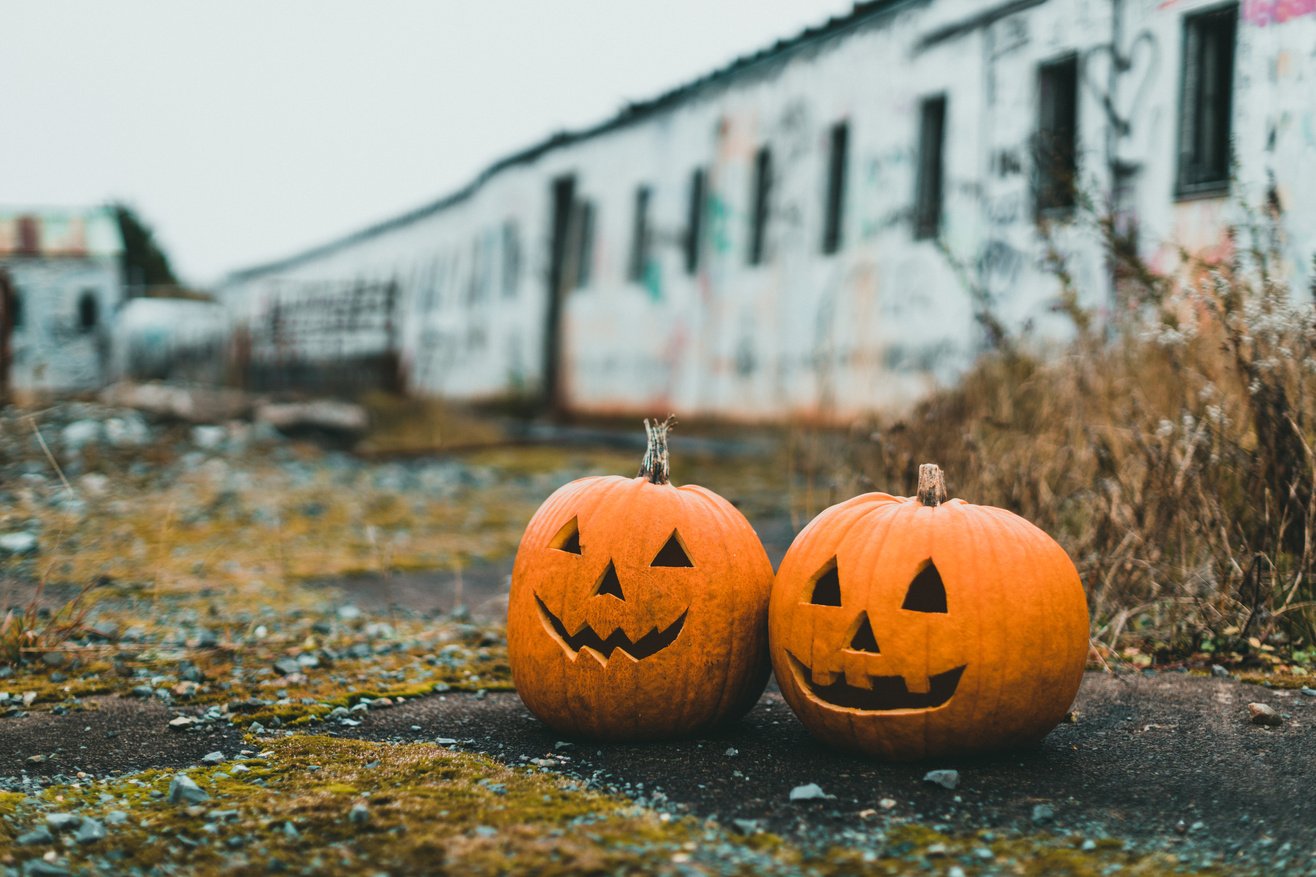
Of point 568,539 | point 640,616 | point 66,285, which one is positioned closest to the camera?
point 640,616

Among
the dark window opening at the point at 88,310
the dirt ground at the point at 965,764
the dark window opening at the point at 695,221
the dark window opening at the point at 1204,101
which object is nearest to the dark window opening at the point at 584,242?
the dark window opening at the point at 695,221

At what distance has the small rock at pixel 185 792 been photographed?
8.64ft

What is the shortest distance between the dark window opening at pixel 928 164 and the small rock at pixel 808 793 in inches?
358

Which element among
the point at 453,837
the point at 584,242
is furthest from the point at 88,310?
the point at 453,837

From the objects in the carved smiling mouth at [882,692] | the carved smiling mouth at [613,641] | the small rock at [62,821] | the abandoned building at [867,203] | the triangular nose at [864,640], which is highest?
the abandoned building at [867,203]

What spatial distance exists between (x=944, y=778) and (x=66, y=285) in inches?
1359

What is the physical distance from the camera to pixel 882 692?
2.95m

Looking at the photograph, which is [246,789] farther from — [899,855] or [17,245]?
[17,245]

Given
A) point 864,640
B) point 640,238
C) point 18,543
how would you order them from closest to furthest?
point 864,640
point 18,543
point 640,238

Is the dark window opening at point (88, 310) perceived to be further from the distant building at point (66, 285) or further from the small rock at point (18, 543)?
the small rock at point (18, 543)

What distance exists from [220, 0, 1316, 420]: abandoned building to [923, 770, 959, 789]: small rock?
3206mm

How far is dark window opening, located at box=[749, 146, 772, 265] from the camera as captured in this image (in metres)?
13.6

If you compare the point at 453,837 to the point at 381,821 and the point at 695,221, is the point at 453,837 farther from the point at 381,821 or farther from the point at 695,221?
the point at 695,221

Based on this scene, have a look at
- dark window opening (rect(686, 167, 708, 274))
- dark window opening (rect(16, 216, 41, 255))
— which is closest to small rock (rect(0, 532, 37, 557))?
dark window opening (rect(686, 167, 708, 274))
